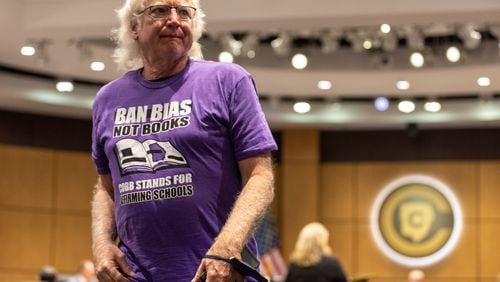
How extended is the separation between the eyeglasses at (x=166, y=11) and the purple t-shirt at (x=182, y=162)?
13 cm

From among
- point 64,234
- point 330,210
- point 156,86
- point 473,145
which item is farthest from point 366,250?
point 156,86

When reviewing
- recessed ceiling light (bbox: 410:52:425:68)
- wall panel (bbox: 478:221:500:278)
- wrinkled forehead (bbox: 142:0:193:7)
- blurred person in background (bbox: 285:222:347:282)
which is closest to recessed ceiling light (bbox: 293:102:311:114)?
recessed ceiling light (bbox: 410:52:425:68)

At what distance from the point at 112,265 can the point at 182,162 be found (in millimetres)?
275

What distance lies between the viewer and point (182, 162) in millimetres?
2199

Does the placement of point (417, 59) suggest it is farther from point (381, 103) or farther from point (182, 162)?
point (182, 162)

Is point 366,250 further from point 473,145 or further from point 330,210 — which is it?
point 473,145

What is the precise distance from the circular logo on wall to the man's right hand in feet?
37.0

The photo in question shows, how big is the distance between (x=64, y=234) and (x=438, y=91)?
4953 millimetres

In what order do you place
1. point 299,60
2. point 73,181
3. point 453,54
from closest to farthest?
1. point 453,54
2. point 299,60
3. point 73,181

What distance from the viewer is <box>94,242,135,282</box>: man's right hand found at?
7.29ft

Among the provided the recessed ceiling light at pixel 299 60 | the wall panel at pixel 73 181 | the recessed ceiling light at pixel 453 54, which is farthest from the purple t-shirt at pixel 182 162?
the wall panel at pixel 73 181

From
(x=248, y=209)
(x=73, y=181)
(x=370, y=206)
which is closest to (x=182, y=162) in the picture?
(x=248, y=209)

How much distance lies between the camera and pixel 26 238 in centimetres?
1263

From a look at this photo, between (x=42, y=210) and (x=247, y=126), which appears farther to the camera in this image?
(x=42, y=210)
